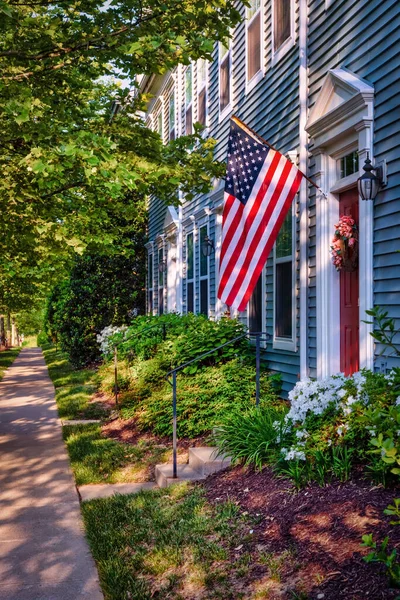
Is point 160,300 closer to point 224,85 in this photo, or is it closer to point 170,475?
point 224,85

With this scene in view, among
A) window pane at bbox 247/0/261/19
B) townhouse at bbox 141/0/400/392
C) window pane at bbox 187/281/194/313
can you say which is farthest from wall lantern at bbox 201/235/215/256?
window pane at bbox 247/0/261/19

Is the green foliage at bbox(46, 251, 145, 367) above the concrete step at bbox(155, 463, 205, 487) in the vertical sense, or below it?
above

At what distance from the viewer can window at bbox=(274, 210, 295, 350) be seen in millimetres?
9148

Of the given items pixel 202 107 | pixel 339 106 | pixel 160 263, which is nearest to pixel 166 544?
pixel 339 106

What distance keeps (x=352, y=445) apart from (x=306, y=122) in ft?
15.3

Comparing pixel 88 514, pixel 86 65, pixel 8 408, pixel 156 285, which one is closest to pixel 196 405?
pixel 88 514

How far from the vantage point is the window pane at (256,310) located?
10594 millimetres

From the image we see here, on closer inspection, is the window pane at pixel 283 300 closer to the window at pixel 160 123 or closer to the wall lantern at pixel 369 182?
the wall lantern at pixel 369 182

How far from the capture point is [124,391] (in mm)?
12789

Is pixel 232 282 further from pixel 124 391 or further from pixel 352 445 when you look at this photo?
pixel 124 391

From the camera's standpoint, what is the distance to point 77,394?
14.8m

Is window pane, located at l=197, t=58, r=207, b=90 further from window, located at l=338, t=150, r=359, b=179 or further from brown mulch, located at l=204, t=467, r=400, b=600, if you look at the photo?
brown mulch, located at l=204, t=467, r=400, b=600

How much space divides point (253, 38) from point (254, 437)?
23.2ft

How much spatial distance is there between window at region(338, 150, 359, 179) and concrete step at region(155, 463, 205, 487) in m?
3.51
